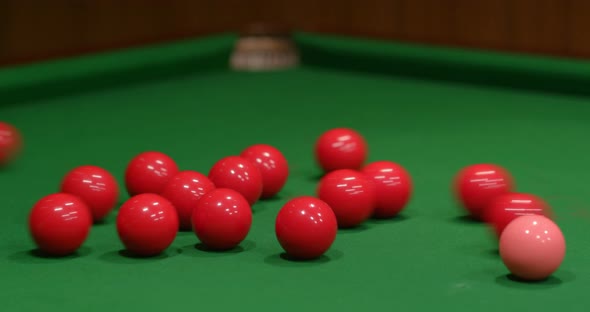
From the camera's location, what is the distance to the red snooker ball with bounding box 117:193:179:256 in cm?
295

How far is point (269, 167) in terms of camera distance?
3.68 m

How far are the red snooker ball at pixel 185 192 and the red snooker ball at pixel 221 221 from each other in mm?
169

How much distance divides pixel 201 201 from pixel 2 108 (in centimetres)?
257

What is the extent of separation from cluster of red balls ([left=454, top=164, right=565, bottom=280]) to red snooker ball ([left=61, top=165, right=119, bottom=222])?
1.17 metres

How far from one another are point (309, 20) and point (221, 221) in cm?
533

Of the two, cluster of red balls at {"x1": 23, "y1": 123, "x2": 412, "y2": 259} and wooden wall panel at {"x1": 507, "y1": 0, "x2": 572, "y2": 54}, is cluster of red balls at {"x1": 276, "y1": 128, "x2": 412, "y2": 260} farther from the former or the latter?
wooden wall panel at {"x1": 507, "y1": 0, "x2": 572, "y2": 54}

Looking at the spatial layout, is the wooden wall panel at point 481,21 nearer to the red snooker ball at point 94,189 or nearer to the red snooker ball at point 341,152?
the red snooker ball at point 341,152

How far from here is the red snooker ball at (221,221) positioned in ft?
9.87

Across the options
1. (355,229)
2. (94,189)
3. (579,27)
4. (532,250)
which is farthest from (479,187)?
(579,27)

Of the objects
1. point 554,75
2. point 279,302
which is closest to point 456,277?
point 279,302

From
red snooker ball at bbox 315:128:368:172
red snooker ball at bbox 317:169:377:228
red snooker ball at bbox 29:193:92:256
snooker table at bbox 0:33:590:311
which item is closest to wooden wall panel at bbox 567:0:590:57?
snooker table at bbox 0:33:590:311

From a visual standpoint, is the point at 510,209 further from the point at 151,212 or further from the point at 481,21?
the point at 481,21

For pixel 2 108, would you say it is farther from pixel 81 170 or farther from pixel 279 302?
pixel 279 302

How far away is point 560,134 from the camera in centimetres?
471
